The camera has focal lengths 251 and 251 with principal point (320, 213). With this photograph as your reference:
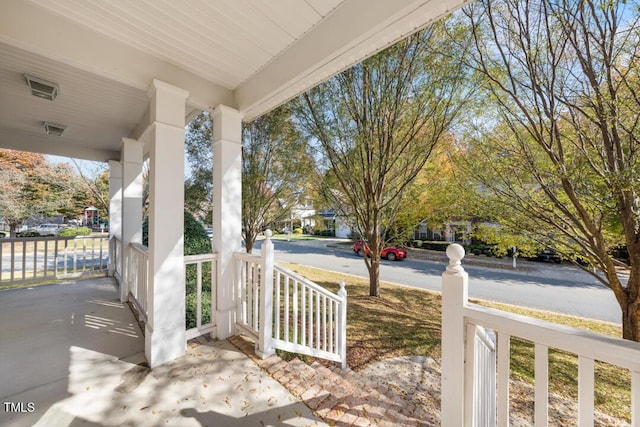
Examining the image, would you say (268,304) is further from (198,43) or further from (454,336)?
(198,43)

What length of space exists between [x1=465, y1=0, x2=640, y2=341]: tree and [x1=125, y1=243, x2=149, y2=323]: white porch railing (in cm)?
513

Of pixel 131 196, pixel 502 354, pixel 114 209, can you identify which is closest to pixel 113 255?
pixel 114 209

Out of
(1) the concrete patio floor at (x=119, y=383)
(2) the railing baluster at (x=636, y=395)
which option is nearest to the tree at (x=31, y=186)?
Result: (1) the concrete patio floor at (x=119, y=383)

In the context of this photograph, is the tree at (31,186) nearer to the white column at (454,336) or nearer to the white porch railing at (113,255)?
the white porch railing at (113,255)

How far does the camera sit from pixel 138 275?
3270mm

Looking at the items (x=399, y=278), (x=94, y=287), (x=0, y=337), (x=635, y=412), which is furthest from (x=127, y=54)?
(x=399, y=278)

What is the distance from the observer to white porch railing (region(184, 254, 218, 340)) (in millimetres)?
2719

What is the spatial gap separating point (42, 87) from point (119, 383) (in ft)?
10.2

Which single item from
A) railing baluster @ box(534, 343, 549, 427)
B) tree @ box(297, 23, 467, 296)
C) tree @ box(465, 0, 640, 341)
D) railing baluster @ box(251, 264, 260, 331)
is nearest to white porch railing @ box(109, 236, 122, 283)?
railing baluster @ box(251, 264, 260, 331)

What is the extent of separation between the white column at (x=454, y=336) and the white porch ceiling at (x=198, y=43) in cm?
166

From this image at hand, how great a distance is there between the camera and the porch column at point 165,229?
2.38 m

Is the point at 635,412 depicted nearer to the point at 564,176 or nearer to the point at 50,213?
the point at 564,176

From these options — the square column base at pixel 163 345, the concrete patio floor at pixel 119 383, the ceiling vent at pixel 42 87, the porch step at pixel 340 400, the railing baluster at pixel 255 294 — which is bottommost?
the porch step at pixel 340 400

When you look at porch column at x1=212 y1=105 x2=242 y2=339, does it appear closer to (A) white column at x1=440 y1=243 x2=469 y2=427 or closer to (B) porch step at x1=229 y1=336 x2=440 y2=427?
(B) porch step at x1=229 y1=336 x2=440 y2=427
